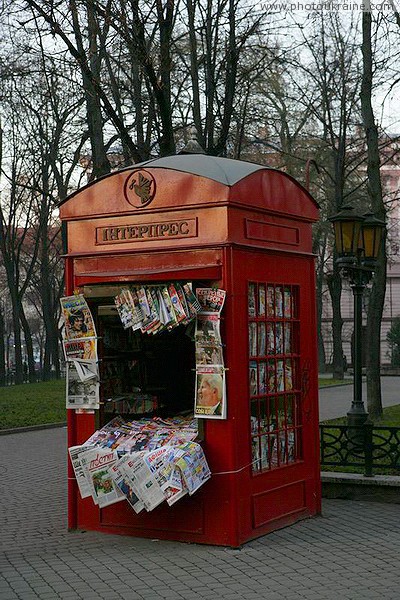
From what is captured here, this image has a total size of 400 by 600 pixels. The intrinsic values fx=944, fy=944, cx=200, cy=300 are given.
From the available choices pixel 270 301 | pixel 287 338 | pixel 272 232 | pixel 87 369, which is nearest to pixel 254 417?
pixel 287 338

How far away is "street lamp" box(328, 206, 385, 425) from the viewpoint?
38.0ft

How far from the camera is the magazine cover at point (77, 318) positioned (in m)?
8.07

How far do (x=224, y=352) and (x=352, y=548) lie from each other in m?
1.85

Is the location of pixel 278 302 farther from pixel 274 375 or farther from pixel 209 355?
pixel 209 355

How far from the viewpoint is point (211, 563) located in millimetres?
6938

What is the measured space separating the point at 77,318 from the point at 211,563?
7.90 ft

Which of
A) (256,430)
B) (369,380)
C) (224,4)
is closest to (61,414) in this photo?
(369,380)

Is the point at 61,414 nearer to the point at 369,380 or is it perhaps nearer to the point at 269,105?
the point at 369,380

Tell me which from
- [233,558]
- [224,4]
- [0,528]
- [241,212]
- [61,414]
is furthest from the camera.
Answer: [61,414]

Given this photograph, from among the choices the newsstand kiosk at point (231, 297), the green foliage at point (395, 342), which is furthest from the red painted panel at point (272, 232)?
the green foliage at point (395, 342)

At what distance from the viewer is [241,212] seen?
7621 mm

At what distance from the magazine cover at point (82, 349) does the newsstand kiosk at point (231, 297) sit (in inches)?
11.0

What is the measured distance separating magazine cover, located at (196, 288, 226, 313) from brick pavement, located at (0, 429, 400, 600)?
6.13 ft

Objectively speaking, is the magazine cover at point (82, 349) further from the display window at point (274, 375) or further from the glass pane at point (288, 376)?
the glass pane at point (288, 376)
